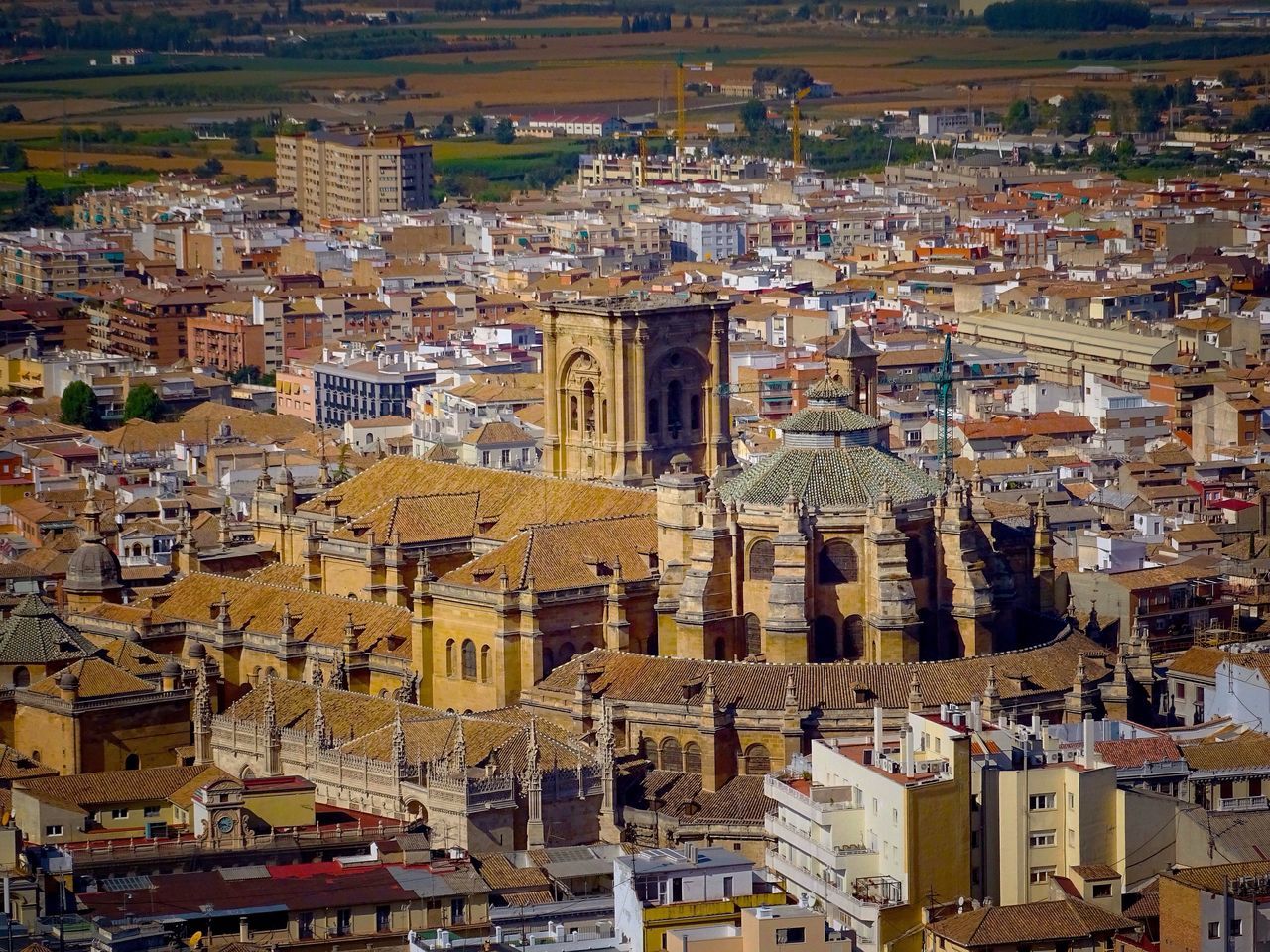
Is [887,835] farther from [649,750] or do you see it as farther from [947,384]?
[947,384]

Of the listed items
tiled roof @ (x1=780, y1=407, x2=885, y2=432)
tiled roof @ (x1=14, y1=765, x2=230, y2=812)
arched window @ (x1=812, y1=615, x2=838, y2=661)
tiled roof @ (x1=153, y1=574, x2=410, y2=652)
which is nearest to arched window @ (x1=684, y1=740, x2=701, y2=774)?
arched window @ (x1=812, y1=615, x2=838, y2=661)

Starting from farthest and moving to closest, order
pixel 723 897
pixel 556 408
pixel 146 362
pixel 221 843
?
1. pixel 146 362
2. pixel 556 408
3. pixel 221 843
4. pixel 723 897

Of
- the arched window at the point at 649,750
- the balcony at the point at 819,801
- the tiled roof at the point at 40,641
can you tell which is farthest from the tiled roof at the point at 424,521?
the balcony at the point at 819,801

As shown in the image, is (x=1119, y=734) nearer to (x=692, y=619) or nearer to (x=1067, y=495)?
(x=692, y=619)

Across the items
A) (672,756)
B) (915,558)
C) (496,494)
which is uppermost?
(915,558)

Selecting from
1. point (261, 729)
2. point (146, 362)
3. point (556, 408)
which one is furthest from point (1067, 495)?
point (146, 362)

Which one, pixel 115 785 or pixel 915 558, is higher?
pixel 915 558

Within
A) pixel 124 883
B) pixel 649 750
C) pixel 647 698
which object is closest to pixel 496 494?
pixel 647 698

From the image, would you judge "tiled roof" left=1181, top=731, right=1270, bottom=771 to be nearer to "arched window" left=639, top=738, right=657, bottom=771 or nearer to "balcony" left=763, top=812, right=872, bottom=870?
"balcony" left=763, top=812, right=872, bottom=870
